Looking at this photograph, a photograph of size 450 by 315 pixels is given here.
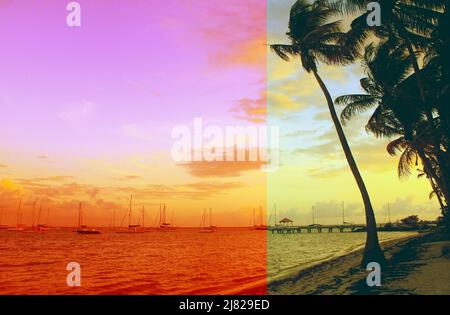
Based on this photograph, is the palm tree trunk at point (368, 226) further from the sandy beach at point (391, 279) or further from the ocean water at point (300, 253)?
the ocean water at point (300, 253)

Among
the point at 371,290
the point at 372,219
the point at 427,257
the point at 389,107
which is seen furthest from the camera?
the point at 389,107

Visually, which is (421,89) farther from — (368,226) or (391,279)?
(391,279)

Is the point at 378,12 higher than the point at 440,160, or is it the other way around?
the point at 378,12

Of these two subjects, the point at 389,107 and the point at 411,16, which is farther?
the point at 389,107

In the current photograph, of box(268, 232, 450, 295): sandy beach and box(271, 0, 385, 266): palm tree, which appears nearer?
box(268, 232, 450, 295): sandy beach

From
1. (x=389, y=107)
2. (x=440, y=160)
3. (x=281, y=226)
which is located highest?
(x=389, y=107)

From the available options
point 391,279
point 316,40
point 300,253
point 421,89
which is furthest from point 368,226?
point 300,253

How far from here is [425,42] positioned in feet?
75.5

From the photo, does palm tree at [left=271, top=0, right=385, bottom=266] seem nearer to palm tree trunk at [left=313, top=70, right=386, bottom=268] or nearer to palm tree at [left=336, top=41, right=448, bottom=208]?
palm tree trunk at [left=313, top=70, right=386, bottom=268]

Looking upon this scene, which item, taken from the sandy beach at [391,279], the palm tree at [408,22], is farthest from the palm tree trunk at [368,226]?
the palm tree at [408,22]

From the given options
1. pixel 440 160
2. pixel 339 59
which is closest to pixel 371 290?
pixel 440 160

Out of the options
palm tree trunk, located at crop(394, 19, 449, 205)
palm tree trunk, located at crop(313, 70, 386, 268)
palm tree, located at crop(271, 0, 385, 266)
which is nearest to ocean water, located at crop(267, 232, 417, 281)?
palm tree trunk, located at crop(313, 70, 386, 268)

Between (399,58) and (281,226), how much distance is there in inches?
5176
